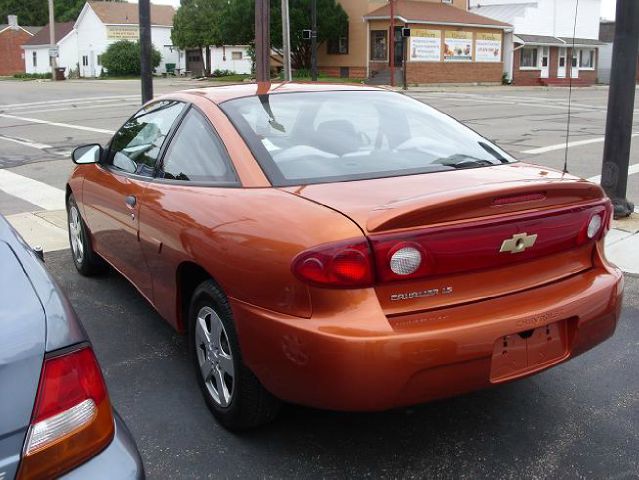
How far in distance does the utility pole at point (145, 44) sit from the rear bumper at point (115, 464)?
7.49 m

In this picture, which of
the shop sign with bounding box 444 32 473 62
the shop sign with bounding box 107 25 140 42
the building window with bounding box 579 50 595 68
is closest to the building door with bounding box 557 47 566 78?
the building window with bounding box 579 50 595 68

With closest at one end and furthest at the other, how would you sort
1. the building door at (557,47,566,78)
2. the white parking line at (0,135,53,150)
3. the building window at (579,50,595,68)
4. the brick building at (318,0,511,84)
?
the white parking line at (0,135,53,150) → the brick building at (318,0,511,84) → the building door at (557,47,566,78) → the building window at (579,50,595,68)

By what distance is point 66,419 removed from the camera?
1781 mm

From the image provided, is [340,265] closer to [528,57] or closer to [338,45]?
[338,45]

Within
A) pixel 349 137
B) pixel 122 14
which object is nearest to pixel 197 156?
pixel 349 137

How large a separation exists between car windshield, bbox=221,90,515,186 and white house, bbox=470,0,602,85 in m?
48.1

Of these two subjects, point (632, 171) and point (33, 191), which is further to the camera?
point (632, 171)

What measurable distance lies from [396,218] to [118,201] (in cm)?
224

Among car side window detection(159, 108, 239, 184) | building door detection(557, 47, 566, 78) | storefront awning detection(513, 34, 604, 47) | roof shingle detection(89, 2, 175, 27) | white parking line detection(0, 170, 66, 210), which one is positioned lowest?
white parking line detection(0, 170, 66, 210)

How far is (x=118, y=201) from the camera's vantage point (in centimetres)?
429

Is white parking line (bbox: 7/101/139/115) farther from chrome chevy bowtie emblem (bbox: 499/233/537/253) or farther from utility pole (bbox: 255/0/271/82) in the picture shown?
chrome chevy bowtie emblem (bbox: 499/233/537/253)

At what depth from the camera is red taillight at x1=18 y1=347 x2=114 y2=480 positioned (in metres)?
1.70

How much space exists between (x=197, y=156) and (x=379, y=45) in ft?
143

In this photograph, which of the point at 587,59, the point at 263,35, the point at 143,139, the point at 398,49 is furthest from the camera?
the point at 587,59
